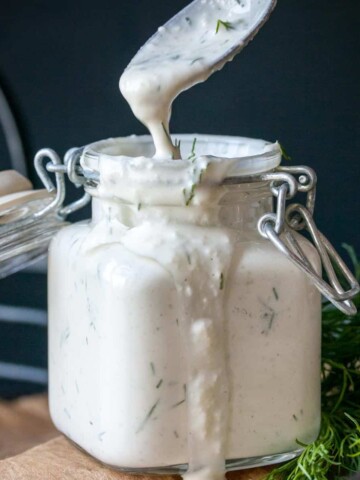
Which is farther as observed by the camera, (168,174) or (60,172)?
(60,172)

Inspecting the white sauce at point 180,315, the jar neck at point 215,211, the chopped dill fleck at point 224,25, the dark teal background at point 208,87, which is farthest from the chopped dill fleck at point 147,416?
the dark teal background at point 208,87

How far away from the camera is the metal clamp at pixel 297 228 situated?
0.55 m

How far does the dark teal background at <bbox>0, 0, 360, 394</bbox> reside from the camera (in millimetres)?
880

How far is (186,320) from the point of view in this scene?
56cm

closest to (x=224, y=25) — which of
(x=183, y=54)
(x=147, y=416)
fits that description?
(x=183, y=54)

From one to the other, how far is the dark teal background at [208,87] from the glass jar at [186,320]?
32 centimetres

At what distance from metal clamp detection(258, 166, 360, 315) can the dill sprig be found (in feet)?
0.33

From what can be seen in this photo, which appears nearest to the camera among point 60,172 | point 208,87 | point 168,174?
point 168,174

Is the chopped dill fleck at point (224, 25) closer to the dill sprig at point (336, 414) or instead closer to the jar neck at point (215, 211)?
the jar neck at point (215, 211)

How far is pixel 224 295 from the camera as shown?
1.84 ft

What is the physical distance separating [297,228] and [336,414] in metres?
0.17

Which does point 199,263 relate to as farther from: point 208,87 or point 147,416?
point 208,87

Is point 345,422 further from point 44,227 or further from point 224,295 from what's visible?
point 44,227

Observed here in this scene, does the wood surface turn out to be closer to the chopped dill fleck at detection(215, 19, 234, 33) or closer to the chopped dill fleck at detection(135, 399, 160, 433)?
the chopped dill fleck at detection(135, 399, 160, 433)
